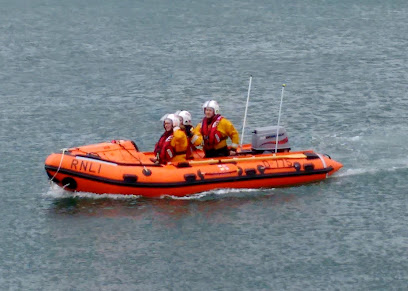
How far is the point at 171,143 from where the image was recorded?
24000 mm

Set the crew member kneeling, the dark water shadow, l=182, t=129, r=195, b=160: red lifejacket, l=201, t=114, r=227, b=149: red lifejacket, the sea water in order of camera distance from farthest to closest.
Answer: l=201, t=114, r=227, b=149: red lifejacket < l=182, t=129, r=195, b=160: red lifejacket < the crew member kneeling < the dark water shadow < the sea water

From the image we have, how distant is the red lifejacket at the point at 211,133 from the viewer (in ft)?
81.0

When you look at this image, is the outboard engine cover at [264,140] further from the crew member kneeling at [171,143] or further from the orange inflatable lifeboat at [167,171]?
the crew member kneeling at [171,143]

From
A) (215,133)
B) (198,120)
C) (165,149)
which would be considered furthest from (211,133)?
(198,120)

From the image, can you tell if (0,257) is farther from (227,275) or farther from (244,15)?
(244,15)

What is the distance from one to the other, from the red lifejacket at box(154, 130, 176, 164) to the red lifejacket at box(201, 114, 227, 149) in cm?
98

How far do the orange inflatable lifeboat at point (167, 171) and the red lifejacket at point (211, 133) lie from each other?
0.39 m

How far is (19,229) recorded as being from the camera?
22.8 meters

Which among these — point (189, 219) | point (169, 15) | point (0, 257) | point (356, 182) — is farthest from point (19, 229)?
point (169, 15)

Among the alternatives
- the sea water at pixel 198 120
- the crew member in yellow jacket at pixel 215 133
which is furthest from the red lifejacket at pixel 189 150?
the sea water at pixel 198 120

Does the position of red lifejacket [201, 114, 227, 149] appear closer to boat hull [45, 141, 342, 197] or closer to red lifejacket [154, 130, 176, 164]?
boat hull [45, 141, 342, 197]

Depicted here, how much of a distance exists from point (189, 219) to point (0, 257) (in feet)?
12.9

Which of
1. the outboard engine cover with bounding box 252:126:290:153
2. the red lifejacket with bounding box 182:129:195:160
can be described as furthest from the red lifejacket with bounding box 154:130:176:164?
the outboard engine cover with bounding box 252:126:290:153

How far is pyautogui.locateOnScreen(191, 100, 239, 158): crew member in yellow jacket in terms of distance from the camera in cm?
2470
